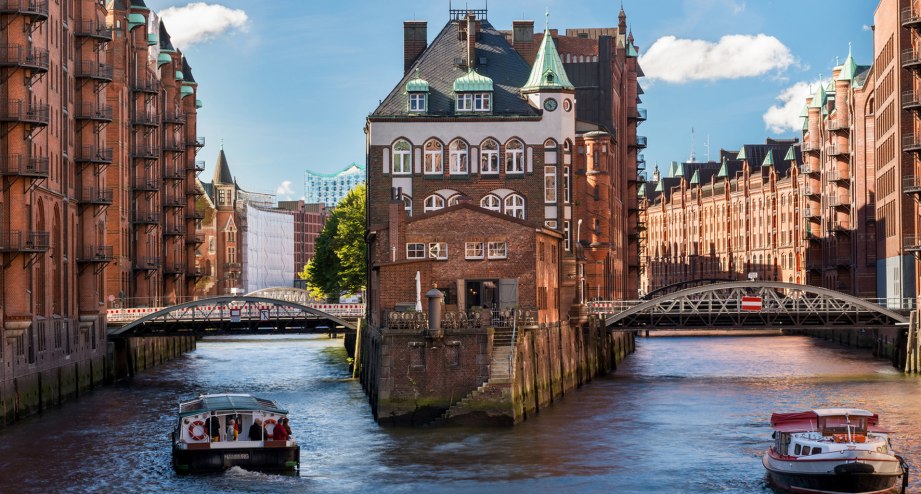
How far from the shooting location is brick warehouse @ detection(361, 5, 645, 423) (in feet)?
218

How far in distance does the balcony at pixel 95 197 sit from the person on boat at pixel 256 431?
36.9 m

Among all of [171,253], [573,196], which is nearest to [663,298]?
[573,196]

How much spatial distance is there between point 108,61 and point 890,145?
185ft

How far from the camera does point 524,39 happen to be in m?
112

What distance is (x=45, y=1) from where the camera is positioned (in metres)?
76.2

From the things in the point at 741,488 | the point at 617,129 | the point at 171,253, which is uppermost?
the point at 617,129

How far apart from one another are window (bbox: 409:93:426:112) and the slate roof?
15.6 inches

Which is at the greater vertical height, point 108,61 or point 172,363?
point 108,61

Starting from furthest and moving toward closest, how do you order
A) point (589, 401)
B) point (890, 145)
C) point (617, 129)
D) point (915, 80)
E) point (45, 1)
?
point (617, 129) → point (890, 145) → point (915, 80) → point (589, 401) → point (45, 1)

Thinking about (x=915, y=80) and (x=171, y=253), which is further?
(x=171, y=253)

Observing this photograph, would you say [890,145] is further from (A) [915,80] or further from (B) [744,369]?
(B) [744,369]

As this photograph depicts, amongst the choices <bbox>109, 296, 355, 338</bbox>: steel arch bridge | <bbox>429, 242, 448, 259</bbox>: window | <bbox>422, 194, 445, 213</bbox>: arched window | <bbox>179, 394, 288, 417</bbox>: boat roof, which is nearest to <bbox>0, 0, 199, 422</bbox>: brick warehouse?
<bbox>109, 296, 355, 338</bbox>: steel arch bridge

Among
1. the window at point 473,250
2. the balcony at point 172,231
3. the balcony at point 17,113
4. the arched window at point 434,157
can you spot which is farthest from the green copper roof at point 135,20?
the window at point 473,250

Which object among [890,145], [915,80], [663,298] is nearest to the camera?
[663,298]
